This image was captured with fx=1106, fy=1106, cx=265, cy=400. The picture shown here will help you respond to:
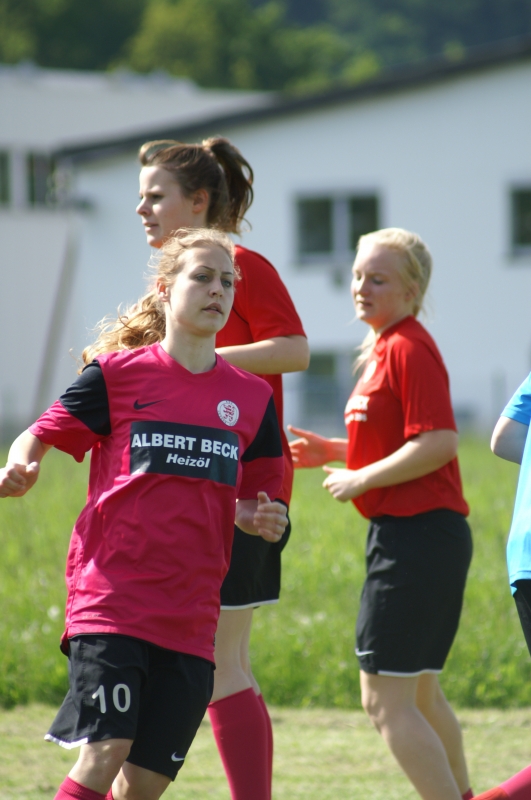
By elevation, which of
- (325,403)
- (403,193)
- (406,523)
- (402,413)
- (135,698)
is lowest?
(135,698)

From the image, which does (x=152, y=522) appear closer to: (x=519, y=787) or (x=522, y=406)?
(x=522, y=406)

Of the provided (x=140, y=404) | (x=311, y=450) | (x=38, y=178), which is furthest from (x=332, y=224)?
(x=140, y=404)

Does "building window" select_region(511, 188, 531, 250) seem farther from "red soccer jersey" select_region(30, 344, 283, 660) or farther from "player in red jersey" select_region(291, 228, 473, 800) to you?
"red soccer jersey" select_region(30, 344, 283, 660)

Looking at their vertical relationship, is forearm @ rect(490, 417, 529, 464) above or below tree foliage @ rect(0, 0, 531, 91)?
below

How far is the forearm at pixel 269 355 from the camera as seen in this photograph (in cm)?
326

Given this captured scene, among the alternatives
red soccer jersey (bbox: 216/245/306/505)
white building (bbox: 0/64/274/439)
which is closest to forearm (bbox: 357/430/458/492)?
red soccer jersey (bbox: 216/245/306/505)

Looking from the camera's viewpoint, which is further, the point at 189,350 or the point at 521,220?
the point at 521,220

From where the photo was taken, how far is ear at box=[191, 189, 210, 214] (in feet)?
11.2

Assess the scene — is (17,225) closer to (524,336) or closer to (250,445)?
(524,336)

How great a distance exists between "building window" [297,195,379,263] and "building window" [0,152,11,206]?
875cm

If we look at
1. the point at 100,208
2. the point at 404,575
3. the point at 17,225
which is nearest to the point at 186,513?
the point at 404,575

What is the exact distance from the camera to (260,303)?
11.0ft

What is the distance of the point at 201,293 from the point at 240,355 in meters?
0.42

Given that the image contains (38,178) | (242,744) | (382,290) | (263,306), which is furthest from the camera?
(38,178)
